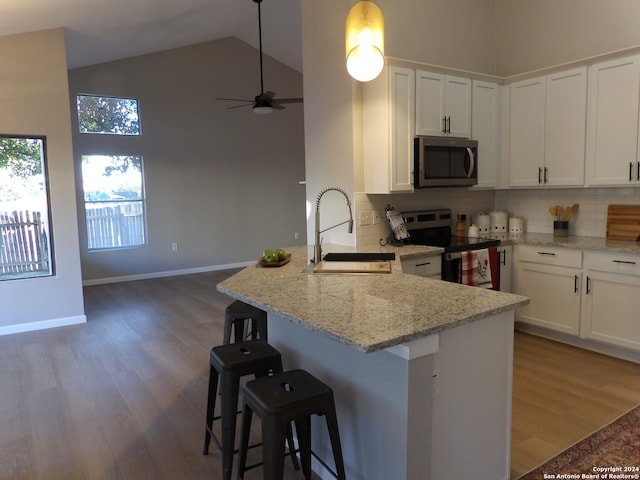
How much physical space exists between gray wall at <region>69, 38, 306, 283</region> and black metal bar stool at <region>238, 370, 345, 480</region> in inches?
233

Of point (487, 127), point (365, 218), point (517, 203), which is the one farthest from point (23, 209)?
point (517, 203)

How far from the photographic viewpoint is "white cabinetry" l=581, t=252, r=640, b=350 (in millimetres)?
3441

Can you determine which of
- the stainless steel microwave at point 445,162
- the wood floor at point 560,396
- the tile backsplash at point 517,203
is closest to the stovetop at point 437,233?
the tile backsplash at point 517,203

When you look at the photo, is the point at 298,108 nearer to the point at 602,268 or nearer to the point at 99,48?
the point at 99,48

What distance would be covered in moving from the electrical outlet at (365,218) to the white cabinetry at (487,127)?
45.4 inches

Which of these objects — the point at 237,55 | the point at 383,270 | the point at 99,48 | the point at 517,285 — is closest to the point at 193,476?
the point at 383,270

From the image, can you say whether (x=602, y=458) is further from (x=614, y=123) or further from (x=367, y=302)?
(x=614, y=123)

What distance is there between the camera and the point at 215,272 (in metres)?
7.83

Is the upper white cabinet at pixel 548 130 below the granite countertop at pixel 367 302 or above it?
above

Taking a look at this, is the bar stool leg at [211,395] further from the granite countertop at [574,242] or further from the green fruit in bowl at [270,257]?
the granite countertop at [574,242]

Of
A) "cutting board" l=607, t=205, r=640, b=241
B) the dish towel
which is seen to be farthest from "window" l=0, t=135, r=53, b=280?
"cutting board" l=607, t=205, r=640, b=241

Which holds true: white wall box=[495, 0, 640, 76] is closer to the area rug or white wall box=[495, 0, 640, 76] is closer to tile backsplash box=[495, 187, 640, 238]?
→ tile backsplash box=[495, 187, 640, 238]

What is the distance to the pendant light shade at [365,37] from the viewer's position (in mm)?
2131

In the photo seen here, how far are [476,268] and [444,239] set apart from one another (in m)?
0.43
